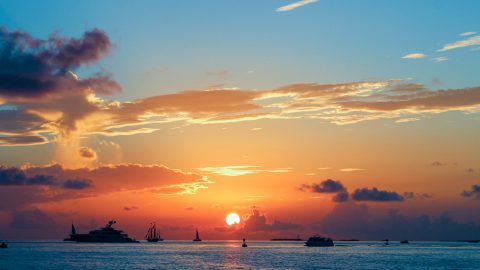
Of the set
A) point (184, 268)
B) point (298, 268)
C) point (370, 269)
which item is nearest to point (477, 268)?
point (370, 269)

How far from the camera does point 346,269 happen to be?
Answer: 17612cm

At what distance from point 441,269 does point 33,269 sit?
4801 inches

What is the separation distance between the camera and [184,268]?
176 m

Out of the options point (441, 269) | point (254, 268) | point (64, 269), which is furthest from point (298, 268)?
point (64, 269)

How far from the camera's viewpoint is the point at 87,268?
567 ft

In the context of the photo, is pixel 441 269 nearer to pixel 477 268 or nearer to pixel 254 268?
pixel 477 268

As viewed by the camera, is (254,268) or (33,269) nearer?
(33,269)

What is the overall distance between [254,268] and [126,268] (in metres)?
39.0

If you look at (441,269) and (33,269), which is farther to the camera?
(441,269)

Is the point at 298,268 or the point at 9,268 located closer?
the point at 9,268

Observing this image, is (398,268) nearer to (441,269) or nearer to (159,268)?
(441,269)

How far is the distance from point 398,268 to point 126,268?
276ft

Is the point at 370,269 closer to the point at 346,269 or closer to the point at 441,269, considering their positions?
the point at 346,269

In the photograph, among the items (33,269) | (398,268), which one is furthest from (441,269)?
(33,269)
